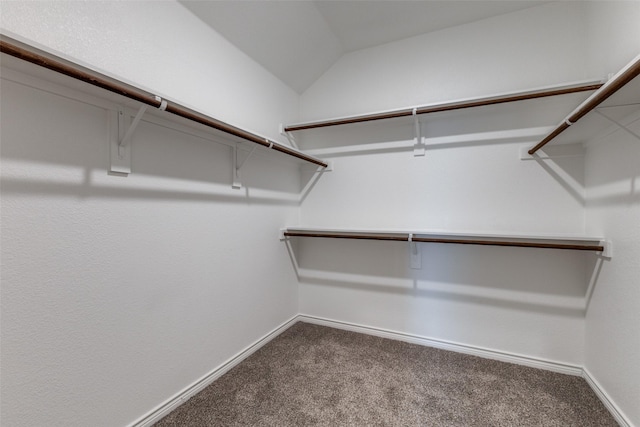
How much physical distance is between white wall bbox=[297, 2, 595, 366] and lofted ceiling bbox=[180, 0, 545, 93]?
108 mm

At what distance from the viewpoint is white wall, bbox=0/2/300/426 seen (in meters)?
0.89

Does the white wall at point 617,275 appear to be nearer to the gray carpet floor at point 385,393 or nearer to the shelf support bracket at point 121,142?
→ the gray carpet floor at point 385,393

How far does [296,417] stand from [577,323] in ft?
6.17

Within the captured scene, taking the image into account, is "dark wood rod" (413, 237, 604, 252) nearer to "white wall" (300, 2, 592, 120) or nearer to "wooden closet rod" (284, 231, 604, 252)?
"wooden closet rod" (284, 231, 604, 252)

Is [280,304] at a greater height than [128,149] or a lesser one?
lesser

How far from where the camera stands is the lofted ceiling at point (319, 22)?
5.26 ft

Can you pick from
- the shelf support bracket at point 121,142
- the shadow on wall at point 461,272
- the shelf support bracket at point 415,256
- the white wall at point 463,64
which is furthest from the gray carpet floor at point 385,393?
the white wall at point 463,64

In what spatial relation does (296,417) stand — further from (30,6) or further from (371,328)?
(30,6)

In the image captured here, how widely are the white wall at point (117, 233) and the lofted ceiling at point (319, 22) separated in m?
0.13

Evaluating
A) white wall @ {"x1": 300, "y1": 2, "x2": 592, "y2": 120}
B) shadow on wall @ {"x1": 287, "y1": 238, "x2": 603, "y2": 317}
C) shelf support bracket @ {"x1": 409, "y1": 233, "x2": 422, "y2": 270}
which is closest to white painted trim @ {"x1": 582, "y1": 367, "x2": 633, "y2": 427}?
shadow on wall @ {"x1": 287, "y1": 238, "x2": 603, "y2": 317}

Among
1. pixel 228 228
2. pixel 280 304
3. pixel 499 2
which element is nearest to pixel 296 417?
pixel 280 304

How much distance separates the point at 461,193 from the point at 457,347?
1172 mm

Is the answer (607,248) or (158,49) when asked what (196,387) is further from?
(607,248)

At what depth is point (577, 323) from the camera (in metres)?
1.69
